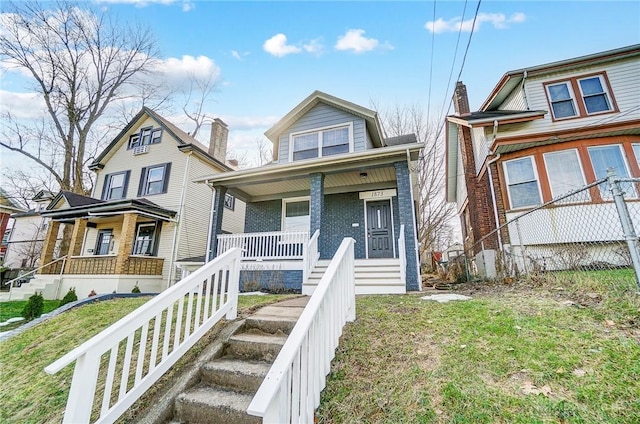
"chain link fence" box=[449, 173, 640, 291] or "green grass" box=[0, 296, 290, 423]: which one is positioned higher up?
"chain link fence" box=[449, 173, 640, 291]

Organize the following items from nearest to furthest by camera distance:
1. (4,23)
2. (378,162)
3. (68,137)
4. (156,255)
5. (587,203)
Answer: (587,203)
(378,162)
(156,255)
(4,23)
(68,137)

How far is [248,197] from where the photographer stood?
11.6 meters

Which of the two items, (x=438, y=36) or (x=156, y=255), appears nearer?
(x=438, y=36)

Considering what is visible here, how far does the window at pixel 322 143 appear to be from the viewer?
10.5 meters

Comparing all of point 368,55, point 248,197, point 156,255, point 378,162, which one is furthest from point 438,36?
point 156,255

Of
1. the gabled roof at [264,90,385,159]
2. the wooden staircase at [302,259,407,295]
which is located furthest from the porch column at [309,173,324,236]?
the gabled roof at [264,90,385,159]

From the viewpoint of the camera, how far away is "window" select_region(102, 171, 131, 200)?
48.5 feet

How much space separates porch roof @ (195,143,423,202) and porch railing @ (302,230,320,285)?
7.06ft

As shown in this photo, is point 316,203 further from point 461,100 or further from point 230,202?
point 461,100

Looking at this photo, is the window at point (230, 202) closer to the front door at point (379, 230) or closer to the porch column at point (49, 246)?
the porch column at point (49, 246)

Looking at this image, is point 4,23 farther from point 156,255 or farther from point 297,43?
point 297,43

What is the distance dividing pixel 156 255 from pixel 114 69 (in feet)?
42.7

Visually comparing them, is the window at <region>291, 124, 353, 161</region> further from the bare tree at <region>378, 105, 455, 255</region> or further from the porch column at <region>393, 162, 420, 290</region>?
the bare tree at <region>378, 105, 455, 255</region>

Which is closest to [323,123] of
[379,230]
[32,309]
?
[379,230]
